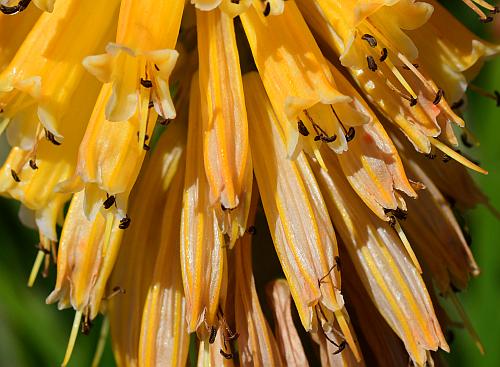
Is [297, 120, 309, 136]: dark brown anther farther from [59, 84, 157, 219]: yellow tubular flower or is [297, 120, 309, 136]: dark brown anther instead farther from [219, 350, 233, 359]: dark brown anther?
[219, 350, 233, 359]: dark brown anther

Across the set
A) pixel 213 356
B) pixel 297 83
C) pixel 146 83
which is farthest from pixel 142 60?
pixel 213 356

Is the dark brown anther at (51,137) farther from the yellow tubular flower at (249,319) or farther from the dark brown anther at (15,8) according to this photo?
the yellow tubular flower at (249,319)

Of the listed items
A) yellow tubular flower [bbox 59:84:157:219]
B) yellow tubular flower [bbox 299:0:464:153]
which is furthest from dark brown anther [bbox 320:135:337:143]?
yellow tubular flower [bbox 59:84:157:219]

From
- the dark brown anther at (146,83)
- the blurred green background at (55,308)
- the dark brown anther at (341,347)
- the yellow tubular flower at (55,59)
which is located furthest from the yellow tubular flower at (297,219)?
the blurred green background at (55,308)

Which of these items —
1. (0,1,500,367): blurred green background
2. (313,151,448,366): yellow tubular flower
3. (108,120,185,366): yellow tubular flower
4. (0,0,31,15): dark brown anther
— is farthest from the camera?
(0,1,500,367): blurred green background

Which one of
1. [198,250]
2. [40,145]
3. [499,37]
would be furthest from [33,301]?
[499,37]

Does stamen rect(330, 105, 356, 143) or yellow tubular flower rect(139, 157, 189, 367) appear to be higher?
stamen rect(330, 105, 356, 143)

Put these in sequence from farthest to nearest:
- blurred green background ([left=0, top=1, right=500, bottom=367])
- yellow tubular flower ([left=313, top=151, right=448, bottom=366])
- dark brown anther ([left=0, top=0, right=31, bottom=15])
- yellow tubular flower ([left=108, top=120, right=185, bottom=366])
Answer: blurred green background ([left=0, top=1, right=500, bottom=367]) < yellow tubular flower ([left=108, top=120, right=185, bottom=366]) < yellow tubular flower ([left=313, top=151, right=448, bottom=366]) < dark brown anther ([left=0, top=0, right=31, bottom=15])

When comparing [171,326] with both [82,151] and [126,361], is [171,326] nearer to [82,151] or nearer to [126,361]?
[126,361]
